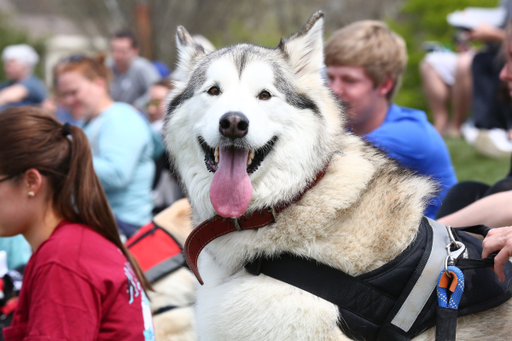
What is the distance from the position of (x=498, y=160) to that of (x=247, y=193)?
522cm

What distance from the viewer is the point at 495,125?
4145 mm

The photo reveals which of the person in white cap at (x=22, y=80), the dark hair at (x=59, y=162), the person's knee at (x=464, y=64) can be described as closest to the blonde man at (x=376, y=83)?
the dark hair at (x=59, y=162)

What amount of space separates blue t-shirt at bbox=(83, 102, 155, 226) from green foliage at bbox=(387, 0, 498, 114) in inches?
277

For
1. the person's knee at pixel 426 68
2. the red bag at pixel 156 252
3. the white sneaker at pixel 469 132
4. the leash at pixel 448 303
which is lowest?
the white sneaker at pixel 469 132

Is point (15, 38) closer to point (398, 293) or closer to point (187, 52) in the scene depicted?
point (187, 52)

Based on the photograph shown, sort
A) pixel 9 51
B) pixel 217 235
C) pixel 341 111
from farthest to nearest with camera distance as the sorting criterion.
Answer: pixel 9 51 → pixel 341 111 → pixel 217 235

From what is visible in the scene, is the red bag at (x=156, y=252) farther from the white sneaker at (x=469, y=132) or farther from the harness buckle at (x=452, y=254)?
the white sneaker at (x=469, y=132)

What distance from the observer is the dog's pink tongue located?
2012 millimetres

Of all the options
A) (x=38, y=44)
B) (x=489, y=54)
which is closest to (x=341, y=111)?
(x=489, y=54)

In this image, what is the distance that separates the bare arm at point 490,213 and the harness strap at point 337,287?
68 cm

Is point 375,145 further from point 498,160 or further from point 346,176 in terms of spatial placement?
point 498,160

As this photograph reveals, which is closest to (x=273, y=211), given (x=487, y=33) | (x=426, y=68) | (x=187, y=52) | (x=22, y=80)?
(x=187, y=52)

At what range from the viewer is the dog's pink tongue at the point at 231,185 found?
6.60 feet

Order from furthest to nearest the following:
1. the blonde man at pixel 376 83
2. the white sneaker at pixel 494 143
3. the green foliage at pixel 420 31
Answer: the green foliage at pixel 420 31 < the white sneaker at pixel 494 143 < the blonde man at pixel 376 83
